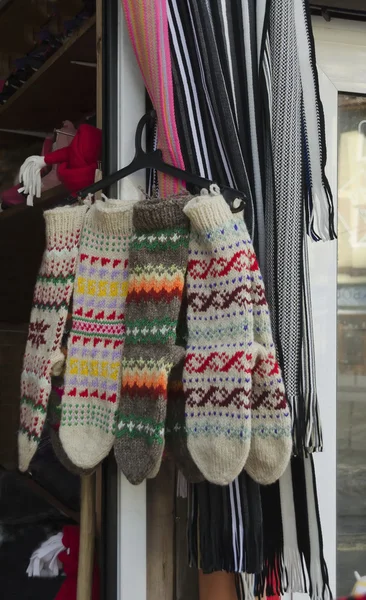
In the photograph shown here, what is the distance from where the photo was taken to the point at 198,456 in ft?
2.91

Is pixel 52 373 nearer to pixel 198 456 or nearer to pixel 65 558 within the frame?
pixel 198 456

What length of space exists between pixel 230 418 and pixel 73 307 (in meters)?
0.29

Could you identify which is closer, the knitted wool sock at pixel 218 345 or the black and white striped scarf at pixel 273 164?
the knitted wool sock at pixel 218 345

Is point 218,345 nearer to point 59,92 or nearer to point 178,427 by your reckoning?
point 178,427

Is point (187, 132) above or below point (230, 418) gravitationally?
above

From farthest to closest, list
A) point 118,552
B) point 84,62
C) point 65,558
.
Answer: point 84,62 < point 65,558 < point 118,552

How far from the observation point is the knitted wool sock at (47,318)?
95 cm

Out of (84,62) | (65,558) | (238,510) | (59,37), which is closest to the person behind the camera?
(238,510)

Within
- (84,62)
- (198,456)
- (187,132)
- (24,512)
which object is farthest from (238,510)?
(84,62)

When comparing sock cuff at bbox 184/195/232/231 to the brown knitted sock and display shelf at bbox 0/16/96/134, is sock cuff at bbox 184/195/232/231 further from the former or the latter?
display shelf at bbox 0/16/96/134

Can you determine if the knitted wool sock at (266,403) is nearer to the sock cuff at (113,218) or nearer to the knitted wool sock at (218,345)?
the knitted wool sock at (218,345)

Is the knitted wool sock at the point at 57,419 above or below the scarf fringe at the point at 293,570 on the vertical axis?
above

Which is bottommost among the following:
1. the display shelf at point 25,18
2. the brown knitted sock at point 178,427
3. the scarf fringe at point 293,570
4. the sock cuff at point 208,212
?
the scarf fringe at point 293,570

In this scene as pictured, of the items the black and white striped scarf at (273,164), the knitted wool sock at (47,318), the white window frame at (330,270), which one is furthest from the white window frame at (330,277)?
the knitted wool sock at (47,318)
